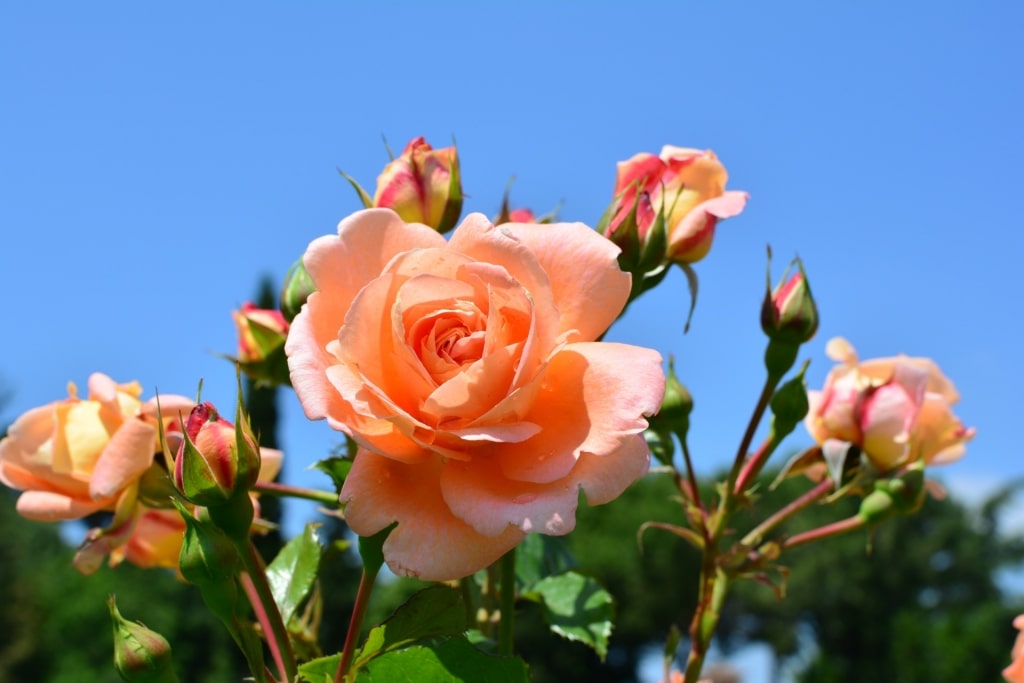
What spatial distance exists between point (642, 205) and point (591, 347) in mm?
248

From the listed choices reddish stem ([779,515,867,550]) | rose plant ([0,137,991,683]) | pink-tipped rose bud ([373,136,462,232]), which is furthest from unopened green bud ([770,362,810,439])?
pink-tipped rose bud ([373,136,462,232])

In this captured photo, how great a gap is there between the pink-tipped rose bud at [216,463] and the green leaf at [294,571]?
10.2 inches

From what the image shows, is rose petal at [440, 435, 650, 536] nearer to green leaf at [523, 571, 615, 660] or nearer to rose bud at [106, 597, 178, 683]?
rose bud at [106, 597, 178, 683]

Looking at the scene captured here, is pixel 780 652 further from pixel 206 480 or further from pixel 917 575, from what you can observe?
pixel 206 480

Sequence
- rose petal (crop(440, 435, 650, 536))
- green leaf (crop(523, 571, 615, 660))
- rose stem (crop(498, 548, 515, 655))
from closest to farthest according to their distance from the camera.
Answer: rose petal (crop(440, 435, 650, 536)) < rose stem (crop(498, 548, 515, 655)) < green leaf (crop(523, 571, 615, 660))

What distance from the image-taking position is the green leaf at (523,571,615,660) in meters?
1.03

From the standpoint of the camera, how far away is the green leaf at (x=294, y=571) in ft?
3.10

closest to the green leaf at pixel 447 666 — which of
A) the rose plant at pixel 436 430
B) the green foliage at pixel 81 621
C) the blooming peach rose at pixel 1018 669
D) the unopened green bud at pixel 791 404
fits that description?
the rose plant at pixel 436 430

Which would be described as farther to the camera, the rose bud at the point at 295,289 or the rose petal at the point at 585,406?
the rose bud at the point at 295,289

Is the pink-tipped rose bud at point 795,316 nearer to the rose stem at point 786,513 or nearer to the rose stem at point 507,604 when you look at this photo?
the rose stem at point 786,513

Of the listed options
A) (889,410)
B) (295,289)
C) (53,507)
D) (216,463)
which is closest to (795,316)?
(889,410)

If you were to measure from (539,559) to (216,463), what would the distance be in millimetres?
534

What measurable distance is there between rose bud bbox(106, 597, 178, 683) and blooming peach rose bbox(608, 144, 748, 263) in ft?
1.63

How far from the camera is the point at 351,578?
63.3ft
